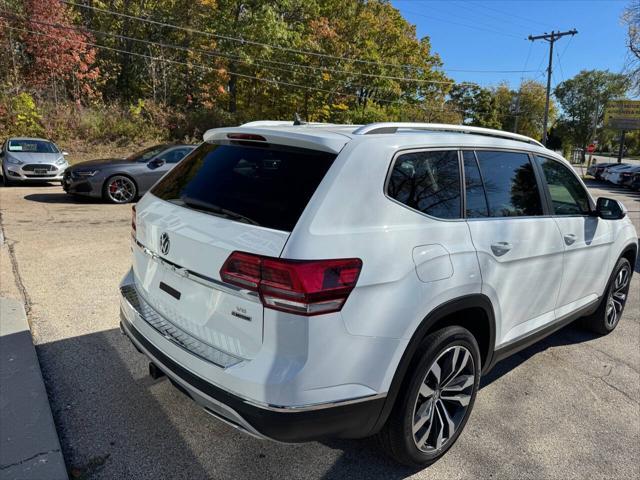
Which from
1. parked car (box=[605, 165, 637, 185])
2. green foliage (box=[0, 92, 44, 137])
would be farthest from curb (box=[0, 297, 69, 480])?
parked car (box=[605, 165, 637, 185])

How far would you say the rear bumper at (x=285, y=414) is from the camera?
193 centimetres

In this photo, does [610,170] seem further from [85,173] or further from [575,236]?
[575,236]

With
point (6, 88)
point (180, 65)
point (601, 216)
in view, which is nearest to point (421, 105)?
point (180, 65)

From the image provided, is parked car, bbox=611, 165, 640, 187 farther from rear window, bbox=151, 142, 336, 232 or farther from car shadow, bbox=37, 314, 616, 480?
rear window, bbox=151, 142, 336, 232

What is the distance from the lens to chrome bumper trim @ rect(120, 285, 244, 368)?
6.86ft

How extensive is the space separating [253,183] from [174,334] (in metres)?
0.87

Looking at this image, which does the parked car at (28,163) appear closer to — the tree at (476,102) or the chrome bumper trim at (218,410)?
the chrome bumper trim at (218,410)

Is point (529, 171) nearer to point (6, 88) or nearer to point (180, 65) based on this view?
point (6, 88)

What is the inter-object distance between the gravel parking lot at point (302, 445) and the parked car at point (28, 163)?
9.65 meters

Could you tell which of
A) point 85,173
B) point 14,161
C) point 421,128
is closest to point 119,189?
point 85,173

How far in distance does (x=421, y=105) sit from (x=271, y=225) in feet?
145

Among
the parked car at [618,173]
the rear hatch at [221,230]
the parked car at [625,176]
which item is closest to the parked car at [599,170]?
the parked car at [618,173]

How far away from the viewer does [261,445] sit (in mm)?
2643

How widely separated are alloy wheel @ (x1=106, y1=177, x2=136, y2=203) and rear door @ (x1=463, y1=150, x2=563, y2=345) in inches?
378
